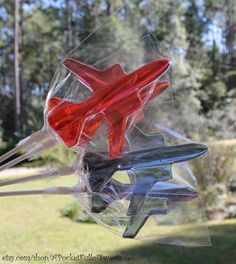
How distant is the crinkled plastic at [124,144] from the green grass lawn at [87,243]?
2.66 m

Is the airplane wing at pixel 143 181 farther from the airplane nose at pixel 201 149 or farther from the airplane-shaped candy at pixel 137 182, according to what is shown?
the airplane nose at pixel 201 149

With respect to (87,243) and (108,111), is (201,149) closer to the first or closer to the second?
(108,111)

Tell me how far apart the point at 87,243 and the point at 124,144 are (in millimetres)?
4011

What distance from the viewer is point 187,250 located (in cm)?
493

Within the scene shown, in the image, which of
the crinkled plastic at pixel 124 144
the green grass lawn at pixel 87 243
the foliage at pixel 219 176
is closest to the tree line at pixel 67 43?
the foliage at pixel 219 176

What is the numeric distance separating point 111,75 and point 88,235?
4407 mm

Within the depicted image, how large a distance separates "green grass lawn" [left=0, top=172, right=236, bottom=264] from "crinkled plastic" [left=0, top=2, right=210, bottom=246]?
2.66 m

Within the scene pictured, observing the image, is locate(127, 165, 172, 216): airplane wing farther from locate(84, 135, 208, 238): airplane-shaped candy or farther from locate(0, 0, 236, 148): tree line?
locate(0, 0, 236, 148): tree line

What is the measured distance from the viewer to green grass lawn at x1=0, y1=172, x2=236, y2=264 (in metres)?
4.73

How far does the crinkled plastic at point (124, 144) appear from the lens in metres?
1.45

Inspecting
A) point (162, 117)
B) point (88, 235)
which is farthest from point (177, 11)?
point (162, 117)

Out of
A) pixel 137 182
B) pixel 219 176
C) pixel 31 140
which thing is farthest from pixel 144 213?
pixel 219 176

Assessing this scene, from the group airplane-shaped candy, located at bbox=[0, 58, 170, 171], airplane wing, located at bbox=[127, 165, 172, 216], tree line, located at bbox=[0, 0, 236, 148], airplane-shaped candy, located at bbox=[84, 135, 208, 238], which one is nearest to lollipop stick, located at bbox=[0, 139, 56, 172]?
airplane-shaped candy, located at bbox=[0, 58, 170, 171]

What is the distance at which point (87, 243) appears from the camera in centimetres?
527
